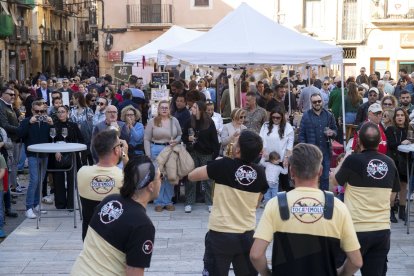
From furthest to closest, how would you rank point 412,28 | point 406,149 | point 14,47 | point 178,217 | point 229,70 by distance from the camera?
1. point 14,47
2. point 412,28
3. point 229,70
4. point 178,217
5. point 406,149

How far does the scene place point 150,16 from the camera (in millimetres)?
33562

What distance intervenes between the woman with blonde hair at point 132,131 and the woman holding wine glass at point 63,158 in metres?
0.73

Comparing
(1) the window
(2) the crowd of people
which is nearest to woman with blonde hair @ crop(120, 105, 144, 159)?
(2) the crowd of people

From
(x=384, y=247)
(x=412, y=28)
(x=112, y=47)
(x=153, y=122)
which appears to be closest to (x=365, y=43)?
(x=412, y=28)

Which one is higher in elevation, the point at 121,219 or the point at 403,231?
the point at 121,219

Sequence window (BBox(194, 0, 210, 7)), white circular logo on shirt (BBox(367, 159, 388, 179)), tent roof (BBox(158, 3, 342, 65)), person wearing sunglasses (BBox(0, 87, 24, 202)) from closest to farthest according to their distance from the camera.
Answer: white circular logo on shirt (BBox(367, 159, 388, 179)) → person wearing sunglasses (BBox(0, 87, 24, 202)) → tent roof (BBox(158, 3, 342, 65)) → window (BBox(194, 0, 210, 7))

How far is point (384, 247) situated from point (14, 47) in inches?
1381

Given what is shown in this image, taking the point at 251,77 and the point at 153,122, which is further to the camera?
Answer: the point at 251,77

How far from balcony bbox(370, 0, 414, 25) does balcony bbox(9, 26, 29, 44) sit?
19.3 metres

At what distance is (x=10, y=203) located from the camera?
9742 mm

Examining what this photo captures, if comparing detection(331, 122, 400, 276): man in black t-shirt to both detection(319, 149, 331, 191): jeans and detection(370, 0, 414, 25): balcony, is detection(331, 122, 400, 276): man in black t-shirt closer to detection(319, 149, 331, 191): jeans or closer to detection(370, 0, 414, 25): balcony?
detection(319, 149, 331, 191): jeans

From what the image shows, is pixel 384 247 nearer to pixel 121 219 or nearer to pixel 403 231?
pixel 121 219

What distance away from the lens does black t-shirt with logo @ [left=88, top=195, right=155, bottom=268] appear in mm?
3348

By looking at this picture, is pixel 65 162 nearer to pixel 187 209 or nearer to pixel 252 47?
pixel 187 209
